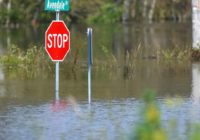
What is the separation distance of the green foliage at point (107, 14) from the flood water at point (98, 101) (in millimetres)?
44809

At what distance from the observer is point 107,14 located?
68.1 metres

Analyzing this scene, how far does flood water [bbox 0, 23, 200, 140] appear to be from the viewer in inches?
444

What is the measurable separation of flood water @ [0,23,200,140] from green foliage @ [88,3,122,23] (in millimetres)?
44809

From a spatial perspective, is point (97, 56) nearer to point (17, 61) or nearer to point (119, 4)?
point (17, 61)

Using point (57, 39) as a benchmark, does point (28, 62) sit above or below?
below

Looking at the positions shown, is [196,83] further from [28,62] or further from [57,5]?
[28,62]

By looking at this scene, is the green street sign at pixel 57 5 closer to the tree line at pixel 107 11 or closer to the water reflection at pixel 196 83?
the water reflection at pixel 196 83

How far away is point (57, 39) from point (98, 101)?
137 centimetres

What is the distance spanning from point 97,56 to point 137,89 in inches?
367

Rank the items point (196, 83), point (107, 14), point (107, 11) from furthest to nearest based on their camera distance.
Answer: point (107, 11) < point (107, 14) < point (196, 83)

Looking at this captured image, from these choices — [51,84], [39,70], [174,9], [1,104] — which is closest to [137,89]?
[51,84]

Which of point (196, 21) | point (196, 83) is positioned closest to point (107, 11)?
point (196, 21)

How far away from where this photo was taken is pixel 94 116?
12656mm

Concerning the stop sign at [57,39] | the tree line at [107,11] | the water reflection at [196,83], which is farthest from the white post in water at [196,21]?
the tree line at [107,11]
